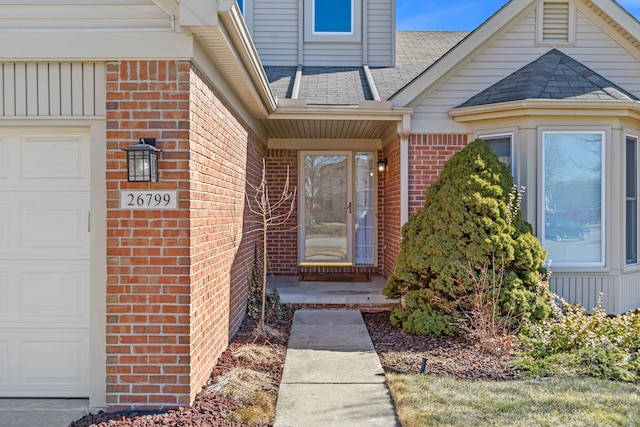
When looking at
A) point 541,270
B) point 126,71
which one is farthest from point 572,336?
point 126,71

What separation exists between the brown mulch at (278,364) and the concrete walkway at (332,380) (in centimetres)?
13

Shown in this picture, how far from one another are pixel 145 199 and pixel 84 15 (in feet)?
4.95

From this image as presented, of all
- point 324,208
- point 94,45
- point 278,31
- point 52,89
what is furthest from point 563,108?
point 52,89

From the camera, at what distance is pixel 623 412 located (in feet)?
11.7

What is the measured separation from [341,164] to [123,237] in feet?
20.1

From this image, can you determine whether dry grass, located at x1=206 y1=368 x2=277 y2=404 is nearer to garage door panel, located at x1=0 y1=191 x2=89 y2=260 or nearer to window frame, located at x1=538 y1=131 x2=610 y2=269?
garage door panel, located at x1=0 y1=191 x2=89 y2=260

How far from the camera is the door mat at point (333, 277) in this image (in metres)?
8.76

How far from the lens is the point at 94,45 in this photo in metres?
3.61

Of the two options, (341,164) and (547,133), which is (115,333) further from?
(341,164)

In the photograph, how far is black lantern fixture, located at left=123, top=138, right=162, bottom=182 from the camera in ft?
11.5

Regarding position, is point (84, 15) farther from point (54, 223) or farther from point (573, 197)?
point (573, 197)

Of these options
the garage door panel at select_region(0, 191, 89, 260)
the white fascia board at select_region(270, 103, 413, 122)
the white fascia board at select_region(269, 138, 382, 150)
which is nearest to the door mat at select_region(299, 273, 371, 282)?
the white fascia board at select_region(269, 138, 382, 150)

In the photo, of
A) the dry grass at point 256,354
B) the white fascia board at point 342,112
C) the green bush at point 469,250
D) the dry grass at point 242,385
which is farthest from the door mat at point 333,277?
the dry grass at point 242,385

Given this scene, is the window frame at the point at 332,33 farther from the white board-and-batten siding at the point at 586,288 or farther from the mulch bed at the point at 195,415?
the mulch bed at the point at 195,415
